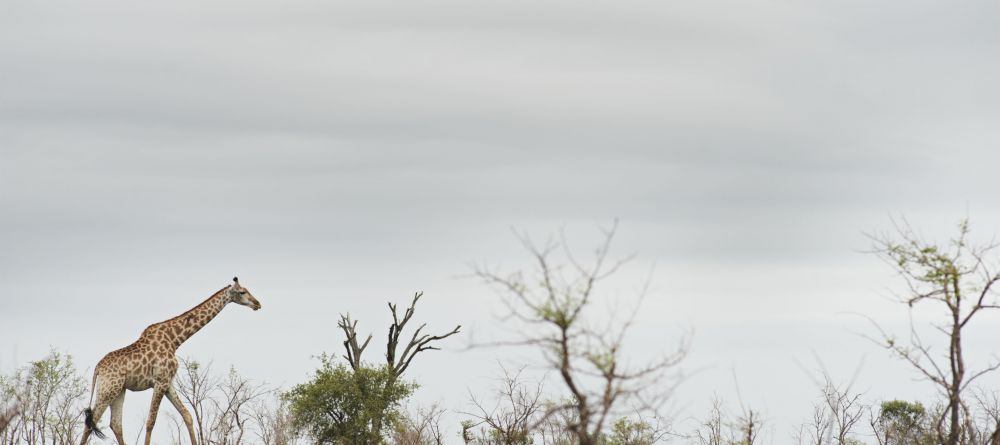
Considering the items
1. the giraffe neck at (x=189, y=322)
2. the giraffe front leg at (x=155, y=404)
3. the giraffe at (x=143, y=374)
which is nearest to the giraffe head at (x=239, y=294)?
the giraffe neck at (x=189, y=322)

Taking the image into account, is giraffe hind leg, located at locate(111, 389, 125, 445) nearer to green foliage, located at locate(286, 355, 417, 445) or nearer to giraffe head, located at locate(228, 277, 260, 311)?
giraffe head, located at locate(228, 277, 260, 311)

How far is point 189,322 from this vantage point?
109 ft

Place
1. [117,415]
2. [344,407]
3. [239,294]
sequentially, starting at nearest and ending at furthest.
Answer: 1. [117,415]
2. [239,294]
3. [344,407]

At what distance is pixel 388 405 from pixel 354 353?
15.3ft

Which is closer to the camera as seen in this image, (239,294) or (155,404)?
(155,404)

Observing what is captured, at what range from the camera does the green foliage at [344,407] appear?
132ft

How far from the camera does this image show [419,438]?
4675 centimetres

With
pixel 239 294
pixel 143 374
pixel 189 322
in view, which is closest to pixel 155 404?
pixel 143 374

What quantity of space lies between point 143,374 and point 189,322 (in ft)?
9.18

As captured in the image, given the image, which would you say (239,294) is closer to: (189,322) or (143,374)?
(189,322)

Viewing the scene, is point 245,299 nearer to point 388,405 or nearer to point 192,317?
point 192,317

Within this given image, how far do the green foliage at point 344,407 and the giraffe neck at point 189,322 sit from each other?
6801 millimetres

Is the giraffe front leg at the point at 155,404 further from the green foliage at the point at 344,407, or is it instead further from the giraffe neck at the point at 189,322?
the green foliage at the point at 344,407

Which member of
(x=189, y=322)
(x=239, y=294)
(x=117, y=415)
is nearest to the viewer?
(x=117, y=415)
